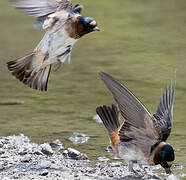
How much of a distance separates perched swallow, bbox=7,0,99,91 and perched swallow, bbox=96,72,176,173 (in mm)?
787

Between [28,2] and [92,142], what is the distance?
184cm

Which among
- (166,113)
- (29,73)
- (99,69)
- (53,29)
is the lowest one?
(99,69)

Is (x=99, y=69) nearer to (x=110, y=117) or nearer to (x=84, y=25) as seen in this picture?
(x=110, y=117)

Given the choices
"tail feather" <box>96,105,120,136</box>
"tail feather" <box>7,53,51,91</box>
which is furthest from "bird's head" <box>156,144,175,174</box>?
"tail feather" <box>7,53,51,91</box>

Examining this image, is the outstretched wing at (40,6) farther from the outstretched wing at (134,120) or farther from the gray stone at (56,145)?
the gray stone at (56,145)

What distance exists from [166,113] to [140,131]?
1.64 ft

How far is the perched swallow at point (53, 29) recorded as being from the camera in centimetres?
765

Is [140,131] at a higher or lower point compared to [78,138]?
higher

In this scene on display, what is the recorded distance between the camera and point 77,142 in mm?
8797

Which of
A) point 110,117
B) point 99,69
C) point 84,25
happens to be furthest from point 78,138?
point 99,69

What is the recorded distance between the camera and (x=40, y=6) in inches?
302

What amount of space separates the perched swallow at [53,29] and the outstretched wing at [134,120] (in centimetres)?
79

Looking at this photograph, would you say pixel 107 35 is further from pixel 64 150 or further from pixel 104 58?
pixel 64 150

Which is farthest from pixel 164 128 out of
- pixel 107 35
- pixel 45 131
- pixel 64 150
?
pixel 107 35
